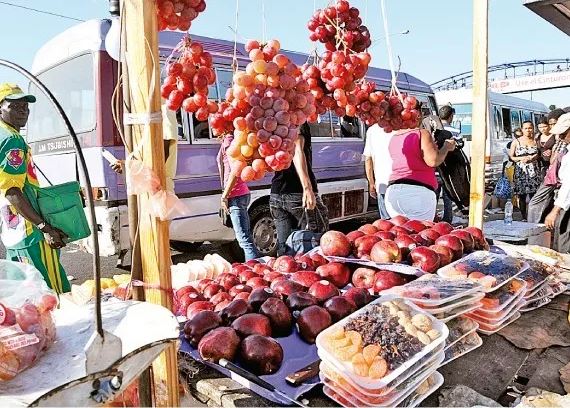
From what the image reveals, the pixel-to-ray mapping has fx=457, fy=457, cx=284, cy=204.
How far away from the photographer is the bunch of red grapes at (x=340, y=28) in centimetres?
219

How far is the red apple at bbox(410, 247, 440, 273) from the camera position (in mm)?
2326

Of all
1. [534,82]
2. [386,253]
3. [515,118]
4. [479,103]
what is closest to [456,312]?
[386,253]

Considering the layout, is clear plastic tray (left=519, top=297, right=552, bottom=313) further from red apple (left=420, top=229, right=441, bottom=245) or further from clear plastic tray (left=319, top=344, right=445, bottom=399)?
clear plastic tray (left=319, top=344, right=445, bottom=399)

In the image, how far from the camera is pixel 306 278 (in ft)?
7.33

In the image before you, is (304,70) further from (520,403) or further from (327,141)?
(327,141)

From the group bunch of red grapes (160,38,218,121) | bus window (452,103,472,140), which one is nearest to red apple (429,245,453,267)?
bunch of red grapes (160,38,218,121)

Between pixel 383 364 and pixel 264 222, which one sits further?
pixel 264 222

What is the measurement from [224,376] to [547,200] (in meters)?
4.70

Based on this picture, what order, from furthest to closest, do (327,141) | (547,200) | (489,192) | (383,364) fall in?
1. (489,192)
2. (327,141)
3. (547,200)
4. (383,364)

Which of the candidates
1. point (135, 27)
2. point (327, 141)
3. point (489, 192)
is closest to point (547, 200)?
point (327, 141)

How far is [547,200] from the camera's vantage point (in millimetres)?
5059

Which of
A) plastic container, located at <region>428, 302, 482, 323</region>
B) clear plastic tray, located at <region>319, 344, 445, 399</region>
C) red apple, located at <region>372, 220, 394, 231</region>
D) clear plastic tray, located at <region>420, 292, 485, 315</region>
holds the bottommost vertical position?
clear plastic tray, located at <region>319, 344, 445, 399</region>

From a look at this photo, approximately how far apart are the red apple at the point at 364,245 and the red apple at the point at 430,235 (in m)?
0.32

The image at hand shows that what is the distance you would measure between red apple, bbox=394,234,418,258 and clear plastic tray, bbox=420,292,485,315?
20.2 inches
